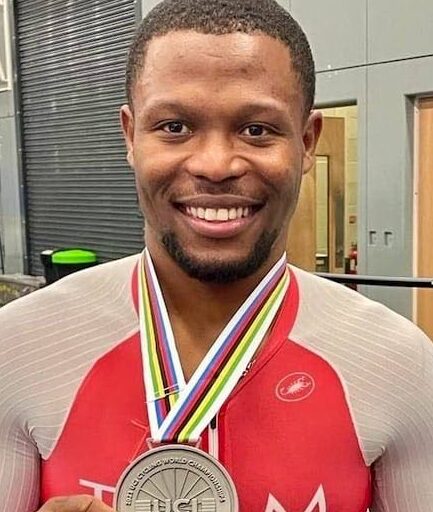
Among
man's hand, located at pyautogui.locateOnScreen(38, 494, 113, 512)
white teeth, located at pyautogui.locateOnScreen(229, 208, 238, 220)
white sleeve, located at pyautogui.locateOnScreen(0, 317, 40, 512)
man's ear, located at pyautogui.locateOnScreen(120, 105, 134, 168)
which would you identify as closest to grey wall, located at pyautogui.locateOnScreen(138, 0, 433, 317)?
man's ear, located at pyautogui.locateOnScreen(120, 105, 134, 168)

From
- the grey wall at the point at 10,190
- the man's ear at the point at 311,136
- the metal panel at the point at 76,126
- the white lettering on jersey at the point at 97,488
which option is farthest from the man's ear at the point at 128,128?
the grey wall at the point at 10,190

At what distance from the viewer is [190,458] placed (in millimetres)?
1177

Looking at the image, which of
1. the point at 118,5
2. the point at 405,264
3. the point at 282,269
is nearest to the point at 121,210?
the point at 118,5

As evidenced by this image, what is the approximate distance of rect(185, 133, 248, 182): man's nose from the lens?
1.17 metres

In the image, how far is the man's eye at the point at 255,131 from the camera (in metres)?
1.20

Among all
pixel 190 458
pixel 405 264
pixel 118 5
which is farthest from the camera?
pixel 118 5

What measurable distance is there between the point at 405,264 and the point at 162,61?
15.3 ft

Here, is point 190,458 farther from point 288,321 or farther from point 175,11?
point 175,11

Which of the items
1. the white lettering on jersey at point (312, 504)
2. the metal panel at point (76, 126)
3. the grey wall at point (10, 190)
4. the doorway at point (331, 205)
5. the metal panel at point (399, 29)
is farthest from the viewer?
the grey wall at point (10, 190)

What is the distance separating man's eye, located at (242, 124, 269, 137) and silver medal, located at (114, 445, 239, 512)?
454mm

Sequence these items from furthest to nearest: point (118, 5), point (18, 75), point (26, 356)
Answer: point (18, 75)
point (118, 5)
point (26, 356)

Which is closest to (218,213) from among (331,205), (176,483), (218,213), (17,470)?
(218,213)

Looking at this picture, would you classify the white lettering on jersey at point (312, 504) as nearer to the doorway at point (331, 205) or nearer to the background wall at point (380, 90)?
the background wall at point (380, 90)

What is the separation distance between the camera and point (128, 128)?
1.33 m
